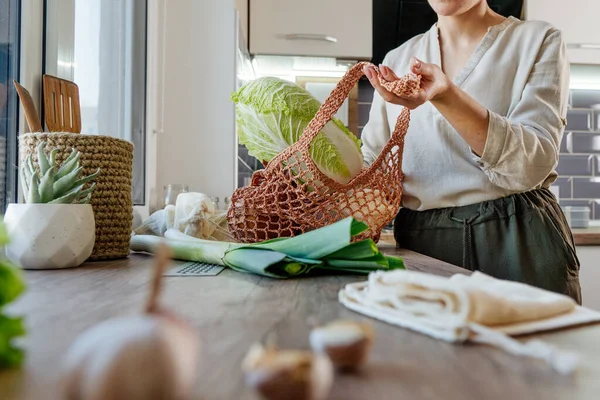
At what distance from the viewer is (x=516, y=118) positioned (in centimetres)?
118

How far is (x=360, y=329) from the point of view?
33 centimetres

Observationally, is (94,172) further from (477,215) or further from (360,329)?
(477,215)

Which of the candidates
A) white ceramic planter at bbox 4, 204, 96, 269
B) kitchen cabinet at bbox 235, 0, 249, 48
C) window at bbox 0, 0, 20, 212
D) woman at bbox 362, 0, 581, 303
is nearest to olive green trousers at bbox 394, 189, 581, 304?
woman at bbox 362, 0, 581, 303

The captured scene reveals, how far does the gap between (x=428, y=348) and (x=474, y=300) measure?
0.18 ft

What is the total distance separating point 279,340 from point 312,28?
245 centimetres

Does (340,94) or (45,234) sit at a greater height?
(340,94)

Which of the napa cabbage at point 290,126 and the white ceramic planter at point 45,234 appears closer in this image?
the white ceramic planter at point 45,234

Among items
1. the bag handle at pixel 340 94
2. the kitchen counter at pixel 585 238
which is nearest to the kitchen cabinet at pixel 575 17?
the kitchen counter at pixel 585 238

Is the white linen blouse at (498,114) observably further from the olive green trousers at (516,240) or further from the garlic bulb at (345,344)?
the garlic bulb at (345,344)

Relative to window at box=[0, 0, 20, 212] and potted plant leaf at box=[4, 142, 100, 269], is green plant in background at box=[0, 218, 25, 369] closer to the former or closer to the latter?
potted plant leaf at box=[4, 142, 100, 269]

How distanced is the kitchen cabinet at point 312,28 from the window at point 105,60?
88 cm

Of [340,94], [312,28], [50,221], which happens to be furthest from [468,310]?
[312,28]

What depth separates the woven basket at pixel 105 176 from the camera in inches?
34.9

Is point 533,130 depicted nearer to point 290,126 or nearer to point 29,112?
point 290,126
